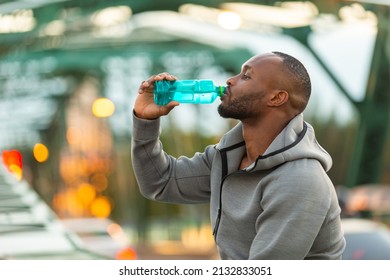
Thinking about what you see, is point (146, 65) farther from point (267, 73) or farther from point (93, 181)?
point (267, 73)

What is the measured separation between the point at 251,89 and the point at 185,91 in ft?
0.78

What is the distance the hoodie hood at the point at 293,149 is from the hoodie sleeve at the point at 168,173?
300 millimetres

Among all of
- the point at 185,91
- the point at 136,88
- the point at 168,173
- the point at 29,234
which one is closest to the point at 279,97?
the point at 185,91

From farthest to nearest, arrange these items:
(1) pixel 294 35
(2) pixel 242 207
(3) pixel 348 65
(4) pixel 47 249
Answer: (3) pixel 348 65
(1) pixel 294 35
(4) pixel 47 249
(2) pixel 242 207

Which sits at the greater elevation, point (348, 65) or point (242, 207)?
point (242, 207)

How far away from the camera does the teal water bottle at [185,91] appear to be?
106 inches

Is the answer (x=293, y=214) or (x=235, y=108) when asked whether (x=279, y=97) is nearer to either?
(x=235, y=108)

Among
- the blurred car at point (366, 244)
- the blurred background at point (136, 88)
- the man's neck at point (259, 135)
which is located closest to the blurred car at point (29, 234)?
the blurred car at point (366, 244)

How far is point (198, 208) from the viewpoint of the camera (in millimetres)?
19984

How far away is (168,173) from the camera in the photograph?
111 inches

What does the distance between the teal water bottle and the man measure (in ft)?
0.09

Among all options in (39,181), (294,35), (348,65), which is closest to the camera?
(294,35)
